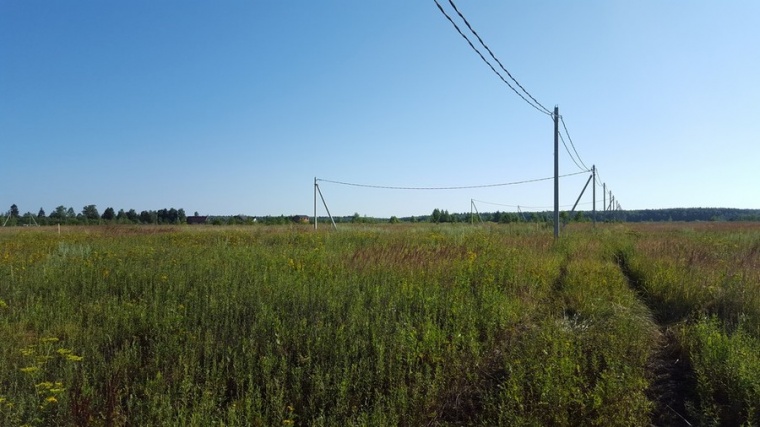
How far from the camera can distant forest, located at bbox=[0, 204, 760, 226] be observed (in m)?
45.3

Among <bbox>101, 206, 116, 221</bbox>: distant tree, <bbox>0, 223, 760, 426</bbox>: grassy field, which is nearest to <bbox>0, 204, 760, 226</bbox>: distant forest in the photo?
<bbox>101, 206, 116, 221</bbox>: distant tree

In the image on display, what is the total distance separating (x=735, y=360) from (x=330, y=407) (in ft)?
11.6

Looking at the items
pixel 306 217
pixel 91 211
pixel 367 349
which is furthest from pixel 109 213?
pixel 367 349

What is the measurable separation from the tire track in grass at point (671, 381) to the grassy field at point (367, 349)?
19 mm

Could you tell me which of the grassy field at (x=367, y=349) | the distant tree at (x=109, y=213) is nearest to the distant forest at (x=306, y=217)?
the distant tree at (x=109, y=213)

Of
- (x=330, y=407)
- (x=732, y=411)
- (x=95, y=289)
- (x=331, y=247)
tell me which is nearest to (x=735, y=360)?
(x=732, y=411)

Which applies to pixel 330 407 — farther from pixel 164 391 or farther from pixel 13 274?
pixel 13 274

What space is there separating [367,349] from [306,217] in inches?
2095

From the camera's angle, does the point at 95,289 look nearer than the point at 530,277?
Yes

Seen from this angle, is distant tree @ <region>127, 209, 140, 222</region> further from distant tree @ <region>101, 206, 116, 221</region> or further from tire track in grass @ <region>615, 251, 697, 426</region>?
tire track in grass @ <region>615, 251, 697, 426</region>

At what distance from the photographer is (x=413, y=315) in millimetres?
5125

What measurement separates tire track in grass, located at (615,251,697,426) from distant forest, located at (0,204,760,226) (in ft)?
57.9

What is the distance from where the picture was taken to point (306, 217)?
56.5m

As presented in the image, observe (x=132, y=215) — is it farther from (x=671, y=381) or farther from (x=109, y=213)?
(x=671, y=381)
